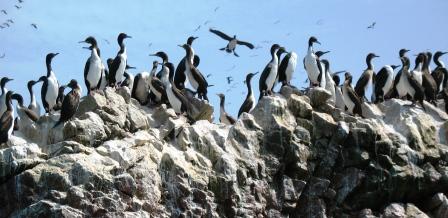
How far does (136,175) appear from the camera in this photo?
27.8 meters

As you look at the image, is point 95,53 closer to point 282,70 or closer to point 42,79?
point 42,79

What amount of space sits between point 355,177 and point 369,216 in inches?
43.2

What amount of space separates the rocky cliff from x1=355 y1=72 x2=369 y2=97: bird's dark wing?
242 cm

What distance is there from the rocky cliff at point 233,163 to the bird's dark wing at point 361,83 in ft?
7.94

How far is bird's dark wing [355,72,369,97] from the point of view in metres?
36.5

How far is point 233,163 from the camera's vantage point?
2972 cm

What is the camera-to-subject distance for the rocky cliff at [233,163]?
1077 inches

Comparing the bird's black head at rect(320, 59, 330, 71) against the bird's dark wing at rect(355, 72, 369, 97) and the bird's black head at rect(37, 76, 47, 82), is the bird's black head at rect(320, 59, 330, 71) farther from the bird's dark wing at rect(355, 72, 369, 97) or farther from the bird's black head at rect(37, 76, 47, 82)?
the bird's black head at rect(37, 76, 47, 82)

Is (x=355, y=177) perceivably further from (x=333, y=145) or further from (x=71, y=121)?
(x=71, y=121)

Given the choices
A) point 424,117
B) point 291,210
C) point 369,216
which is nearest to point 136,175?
point 291,210

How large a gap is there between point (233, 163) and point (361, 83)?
8.46 metres

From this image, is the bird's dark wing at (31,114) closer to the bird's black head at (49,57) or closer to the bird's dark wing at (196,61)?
the bird's black head at (49,57)

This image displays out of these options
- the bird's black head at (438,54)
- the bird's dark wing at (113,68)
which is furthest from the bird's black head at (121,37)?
the bird's black head at (438,54)

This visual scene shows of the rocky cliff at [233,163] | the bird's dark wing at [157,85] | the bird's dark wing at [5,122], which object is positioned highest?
the bird's dark wing at [157,85]
